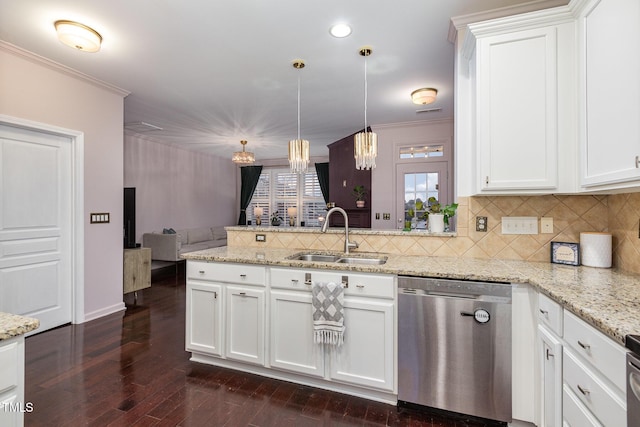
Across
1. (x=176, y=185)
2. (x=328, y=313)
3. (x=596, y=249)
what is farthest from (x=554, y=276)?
(x=176, y=185)

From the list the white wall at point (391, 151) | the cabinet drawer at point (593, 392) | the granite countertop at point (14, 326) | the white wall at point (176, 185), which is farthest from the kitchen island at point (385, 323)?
the white wall at point (176, 185)

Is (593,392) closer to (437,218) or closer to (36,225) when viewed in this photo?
(437,218)

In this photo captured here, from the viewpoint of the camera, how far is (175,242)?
5648mm

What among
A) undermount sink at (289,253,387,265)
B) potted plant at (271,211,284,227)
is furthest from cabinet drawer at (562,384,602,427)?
potted plant at (271,211,284,227)

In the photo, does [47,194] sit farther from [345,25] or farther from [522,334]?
[522,334]

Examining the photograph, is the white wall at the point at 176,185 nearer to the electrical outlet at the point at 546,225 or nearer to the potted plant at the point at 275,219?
the potted plant at the point at 275,219

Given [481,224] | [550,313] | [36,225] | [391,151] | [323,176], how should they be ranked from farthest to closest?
[323,176]
[391,151]
[36,225]
[481,224]
[550,313]

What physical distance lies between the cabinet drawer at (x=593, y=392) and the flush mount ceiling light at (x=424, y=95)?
123 inches

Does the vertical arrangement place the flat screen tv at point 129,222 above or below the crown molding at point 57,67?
below

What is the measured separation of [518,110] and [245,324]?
7.63 ft

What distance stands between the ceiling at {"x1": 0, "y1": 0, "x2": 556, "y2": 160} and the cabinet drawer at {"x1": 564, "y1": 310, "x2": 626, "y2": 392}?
212cm

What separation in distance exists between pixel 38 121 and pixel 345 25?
297 centimetres

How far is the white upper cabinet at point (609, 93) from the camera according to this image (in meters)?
1.28

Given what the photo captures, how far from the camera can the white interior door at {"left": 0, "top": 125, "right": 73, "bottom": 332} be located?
2.79 meters
